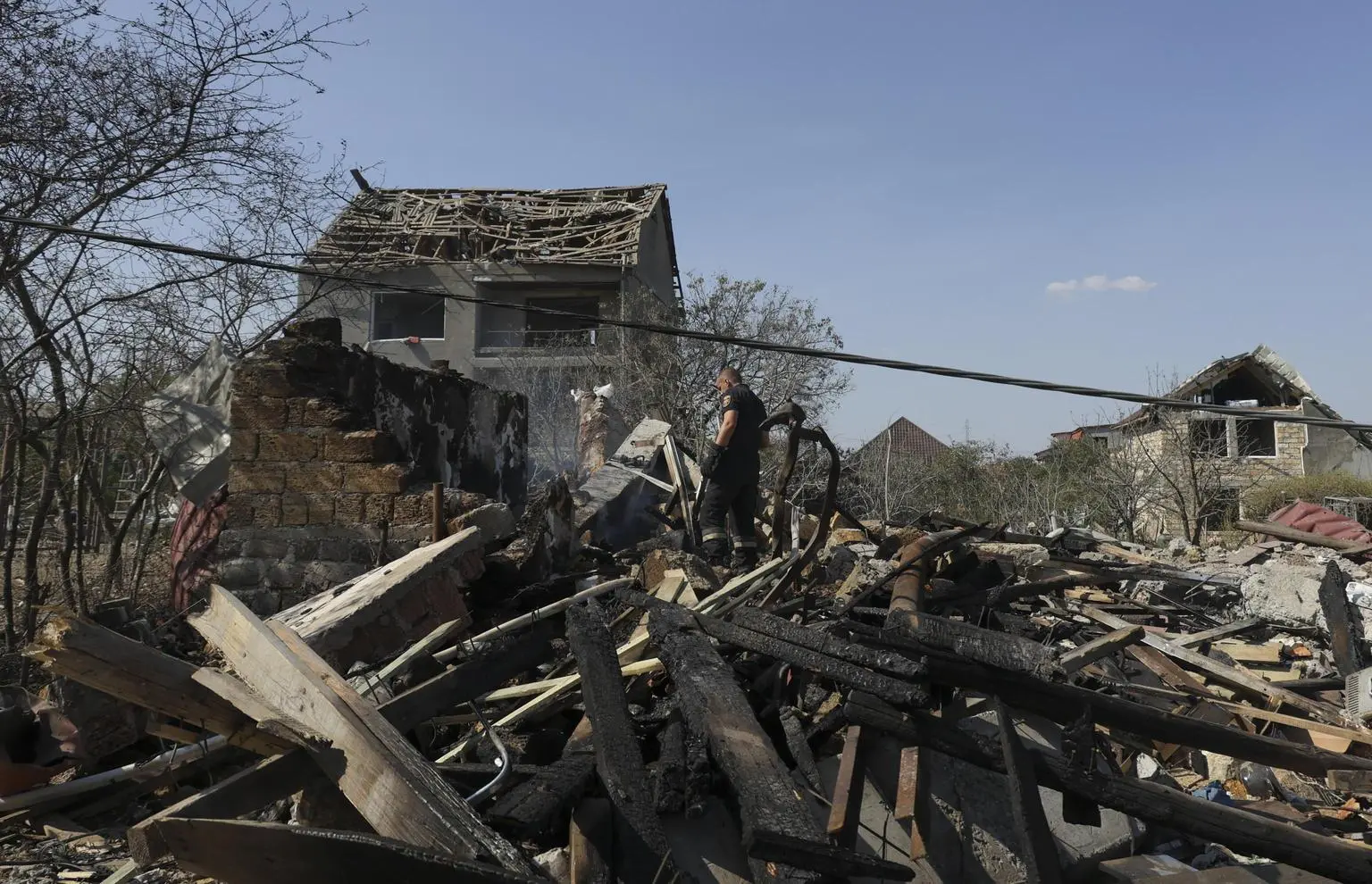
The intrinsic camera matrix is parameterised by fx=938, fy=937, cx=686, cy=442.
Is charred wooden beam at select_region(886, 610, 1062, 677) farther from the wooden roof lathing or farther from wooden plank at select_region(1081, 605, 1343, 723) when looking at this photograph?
the wooden roof lathing

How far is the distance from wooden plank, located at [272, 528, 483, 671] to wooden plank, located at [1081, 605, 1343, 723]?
13.1 feet

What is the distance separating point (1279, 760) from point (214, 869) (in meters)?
3.30

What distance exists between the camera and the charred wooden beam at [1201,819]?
8.62 feet

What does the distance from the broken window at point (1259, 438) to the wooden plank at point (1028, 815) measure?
88.2 feet

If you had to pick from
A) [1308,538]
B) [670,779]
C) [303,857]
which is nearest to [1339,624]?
[670,779]

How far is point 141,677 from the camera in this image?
296 centimetres

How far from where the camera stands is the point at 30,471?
8688 millimetres

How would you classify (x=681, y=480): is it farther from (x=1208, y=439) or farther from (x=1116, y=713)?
(x=1208, y=439)

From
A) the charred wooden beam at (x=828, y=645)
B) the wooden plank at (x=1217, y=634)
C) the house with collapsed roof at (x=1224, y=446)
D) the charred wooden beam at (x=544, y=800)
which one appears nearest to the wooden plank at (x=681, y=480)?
the wooden plank at (x=1217, y=634)

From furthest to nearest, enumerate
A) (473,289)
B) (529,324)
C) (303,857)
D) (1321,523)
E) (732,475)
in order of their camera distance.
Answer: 1. (529,324)
2. (473,289)
3. (1321,523)
4. (732,475)
5. (303,857)

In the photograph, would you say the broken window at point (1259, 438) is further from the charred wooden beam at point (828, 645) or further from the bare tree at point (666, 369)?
the charred wooden beam at point (828, 645)

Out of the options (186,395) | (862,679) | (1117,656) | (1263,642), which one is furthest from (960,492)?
(862,679)

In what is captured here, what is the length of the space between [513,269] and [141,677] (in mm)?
19148

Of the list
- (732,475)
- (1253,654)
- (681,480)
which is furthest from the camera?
(681,480)
